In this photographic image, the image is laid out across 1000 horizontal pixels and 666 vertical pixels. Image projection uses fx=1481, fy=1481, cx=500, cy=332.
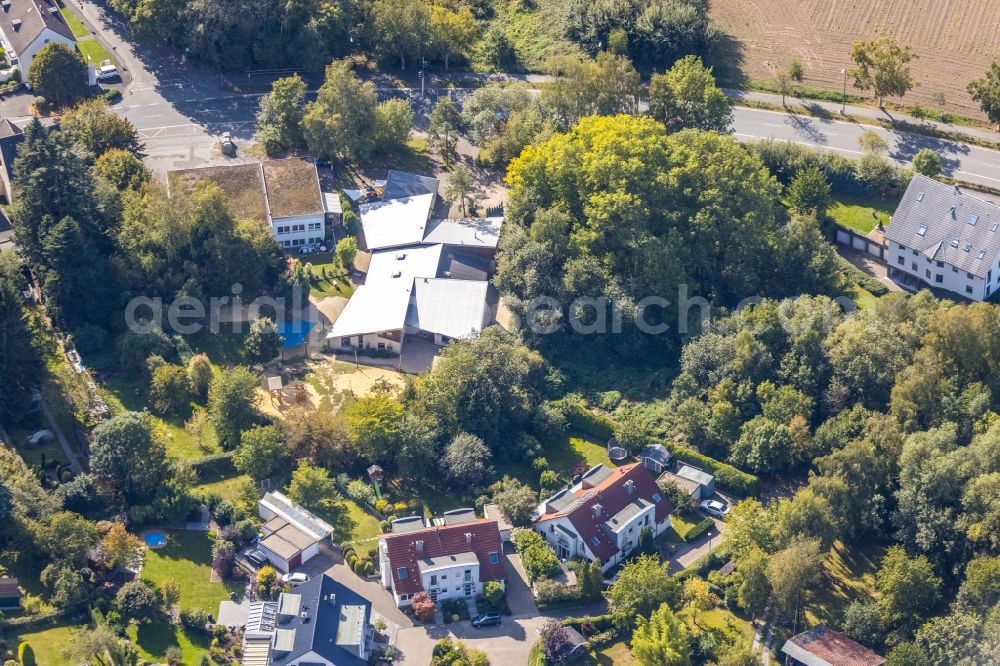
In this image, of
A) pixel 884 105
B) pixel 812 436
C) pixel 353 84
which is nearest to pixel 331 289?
pixel 353 84

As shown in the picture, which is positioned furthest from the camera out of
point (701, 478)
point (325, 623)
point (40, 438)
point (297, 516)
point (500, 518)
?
point (701, 478)

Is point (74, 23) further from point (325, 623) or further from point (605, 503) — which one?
point (325, 623)

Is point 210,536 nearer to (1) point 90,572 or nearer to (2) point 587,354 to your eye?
(1) point 90,572

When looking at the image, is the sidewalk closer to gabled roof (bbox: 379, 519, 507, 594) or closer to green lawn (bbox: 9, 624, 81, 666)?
gabled roof (bbox: 379, 519, 507, 594)

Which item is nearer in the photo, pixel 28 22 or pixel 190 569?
pixel 190 569

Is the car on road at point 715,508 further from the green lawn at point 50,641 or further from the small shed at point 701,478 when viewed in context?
the green lawn at point 50,641

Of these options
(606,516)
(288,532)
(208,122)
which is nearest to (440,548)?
(288,532)

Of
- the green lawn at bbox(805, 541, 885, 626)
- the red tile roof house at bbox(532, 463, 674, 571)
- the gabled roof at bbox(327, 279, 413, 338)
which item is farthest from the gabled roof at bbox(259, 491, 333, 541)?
the green lawn at bbox(805, 541, 885, 626)
